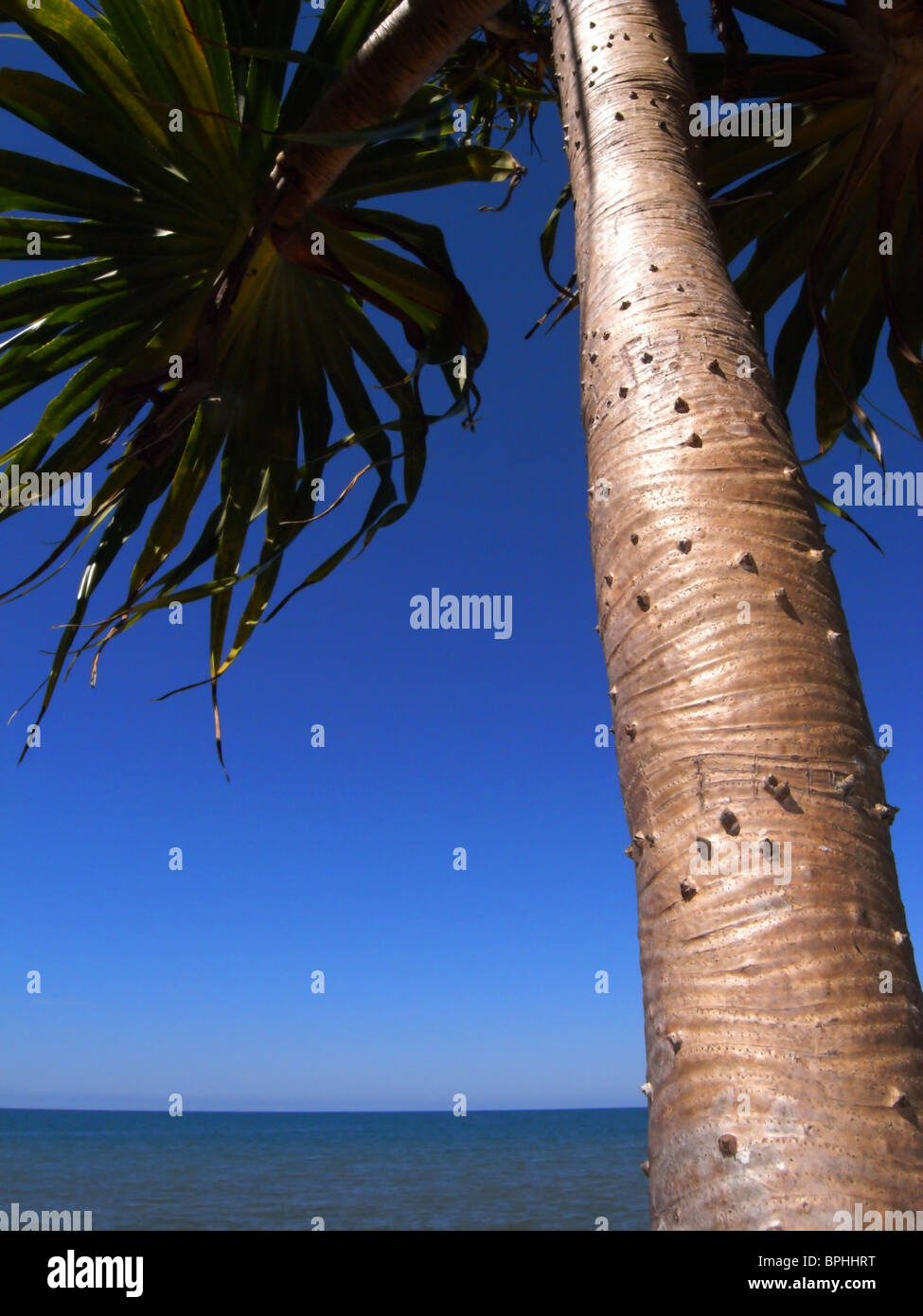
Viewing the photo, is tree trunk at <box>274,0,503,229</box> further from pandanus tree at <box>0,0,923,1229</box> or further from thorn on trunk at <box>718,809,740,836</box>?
thorn on trunk at <box>718,809,740,836</box>

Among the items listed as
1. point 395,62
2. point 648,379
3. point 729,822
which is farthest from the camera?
point 395,62

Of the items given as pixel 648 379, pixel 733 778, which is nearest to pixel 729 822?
pixel 733 778

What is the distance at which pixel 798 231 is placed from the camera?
114 inches

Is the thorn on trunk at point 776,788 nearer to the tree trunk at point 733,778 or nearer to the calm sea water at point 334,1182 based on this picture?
the tree trunk at point 733,778

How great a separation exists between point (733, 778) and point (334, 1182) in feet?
102

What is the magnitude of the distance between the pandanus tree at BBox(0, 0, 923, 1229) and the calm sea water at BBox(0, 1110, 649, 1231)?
894 cm

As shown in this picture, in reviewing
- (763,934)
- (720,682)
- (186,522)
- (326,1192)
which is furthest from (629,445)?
A: (326,1192)

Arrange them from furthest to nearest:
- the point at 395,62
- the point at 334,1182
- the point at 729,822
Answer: the point at 334,1182 → the point at 395,62 → the point at 729,822

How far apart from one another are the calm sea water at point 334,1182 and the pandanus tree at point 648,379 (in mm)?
8943

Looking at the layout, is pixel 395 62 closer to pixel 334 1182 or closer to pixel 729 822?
pixel 729 822

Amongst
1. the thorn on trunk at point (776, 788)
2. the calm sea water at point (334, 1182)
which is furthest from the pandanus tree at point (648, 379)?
the calm sea water at point (334, 1182)

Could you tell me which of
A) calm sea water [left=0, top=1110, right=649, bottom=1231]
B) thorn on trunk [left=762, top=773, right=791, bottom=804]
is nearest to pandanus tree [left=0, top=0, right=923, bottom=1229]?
thorn on trunk [left=762, top=773, right=791, bottom=804]

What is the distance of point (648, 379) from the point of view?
3.42 ft
